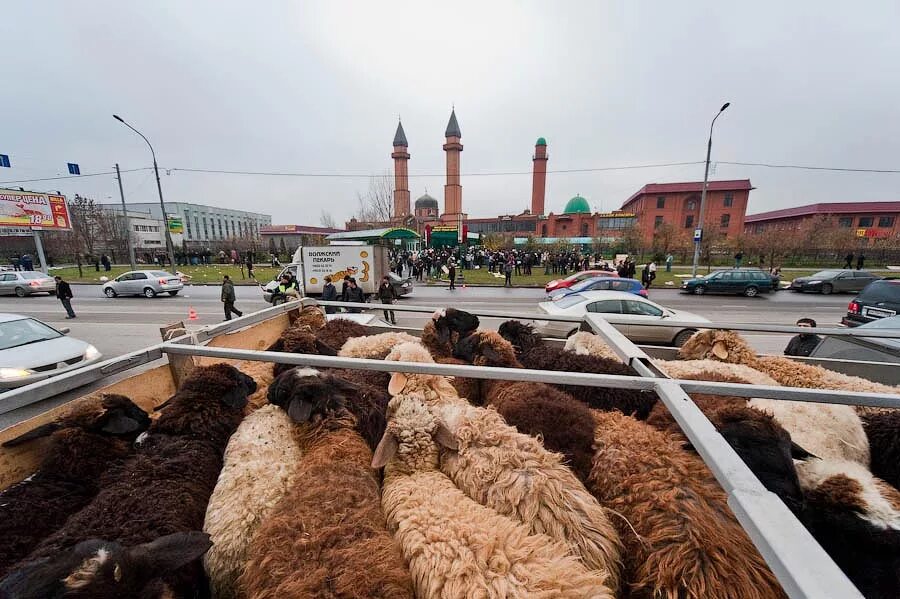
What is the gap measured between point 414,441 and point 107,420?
2.02 m

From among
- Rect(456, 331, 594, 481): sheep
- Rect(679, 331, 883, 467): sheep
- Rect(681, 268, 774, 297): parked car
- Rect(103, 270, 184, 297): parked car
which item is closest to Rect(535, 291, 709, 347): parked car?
Rect(679, 331, 883, 467): sheep

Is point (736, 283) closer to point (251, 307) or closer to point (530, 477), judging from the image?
point (530, 477)

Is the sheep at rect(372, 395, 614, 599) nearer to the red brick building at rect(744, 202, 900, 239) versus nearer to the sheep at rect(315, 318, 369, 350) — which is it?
the sheep at rect(315, 318, 369, 350)

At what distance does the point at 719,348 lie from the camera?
148 inches

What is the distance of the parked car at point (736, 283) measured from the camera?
64.7ft

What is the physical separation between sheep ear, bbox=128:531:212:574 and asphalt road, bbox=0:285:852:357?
26.7ft

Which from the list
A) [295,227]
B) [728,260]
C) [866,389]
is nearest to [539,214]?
[728,260]

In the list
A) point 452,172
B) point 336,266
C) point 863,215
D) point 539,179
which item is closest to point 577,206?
point 539,179

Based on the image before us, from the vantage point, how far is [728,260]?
38688 mm

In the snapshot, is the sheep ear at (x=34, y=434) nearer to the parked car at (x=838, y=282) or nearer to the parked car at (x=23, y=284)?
the parked car at (x=23, y=284)

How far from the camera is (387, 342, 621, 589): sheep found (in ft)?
4.92

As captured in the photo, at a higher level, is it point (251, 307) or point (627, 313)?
point (627, 313)

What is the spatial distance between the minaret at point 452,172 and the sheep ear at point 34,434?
229ft

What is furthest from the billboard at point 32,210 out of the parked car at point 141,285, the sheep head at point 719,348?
the sheep head at point 719,348
